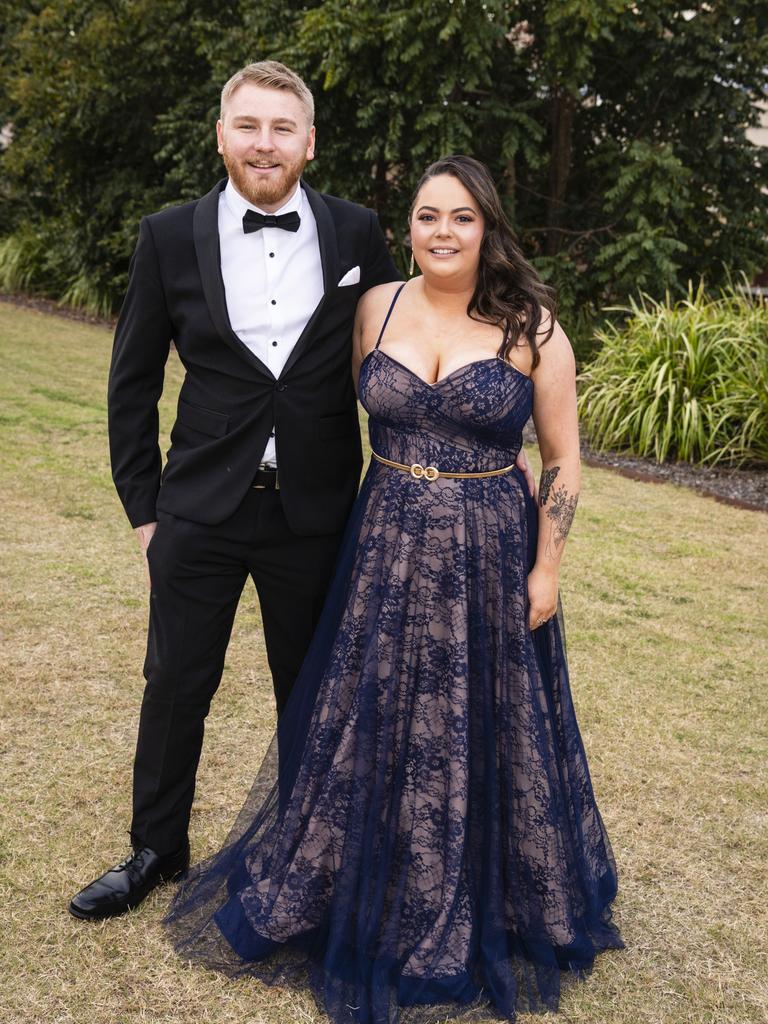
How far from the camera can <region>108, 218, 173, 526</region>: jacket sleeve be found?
2.64 m

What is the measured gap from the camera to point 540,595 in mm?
2625

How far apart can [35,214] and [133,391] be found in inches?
644

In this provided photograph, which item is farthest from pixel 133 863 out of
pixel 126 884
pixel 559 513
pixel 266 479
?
pixel 559 513

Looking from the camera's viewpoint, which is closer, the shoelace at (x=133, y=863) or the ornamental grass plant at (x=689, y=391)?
the shoelace at (x=133, y=863)

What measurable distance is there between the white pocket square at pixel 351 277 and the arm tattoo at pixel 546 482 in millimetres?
713

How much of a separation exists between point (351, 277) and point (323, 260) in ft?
0.30

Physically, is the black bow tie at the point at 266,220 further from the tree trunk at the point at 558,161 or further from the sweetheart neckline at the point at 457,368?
the tree trunk at the point at 558,161

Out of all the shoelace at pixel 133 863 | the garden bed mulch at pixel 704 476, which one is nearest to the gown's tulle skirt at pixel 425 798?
the shoelace at pixel 133 863

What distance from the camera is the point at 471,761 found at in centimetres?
263

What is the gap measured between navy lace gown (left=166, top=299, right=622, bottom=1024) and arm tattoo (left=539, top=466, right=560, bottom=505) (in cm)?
5

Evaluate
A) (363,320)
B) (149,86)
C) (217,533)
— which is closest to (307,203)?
→ (363,320)

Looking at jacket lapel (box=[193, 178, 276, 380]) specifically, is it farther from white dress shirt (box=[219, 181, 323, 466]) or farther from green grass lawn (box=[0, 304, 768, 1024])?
green grass lawn (box=[0, 304, 768, 1024])

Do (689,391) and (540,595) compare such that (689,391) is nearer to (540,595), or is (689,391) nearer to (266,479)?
(540,595)

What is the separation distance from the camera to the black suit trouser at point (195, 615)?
271cm
